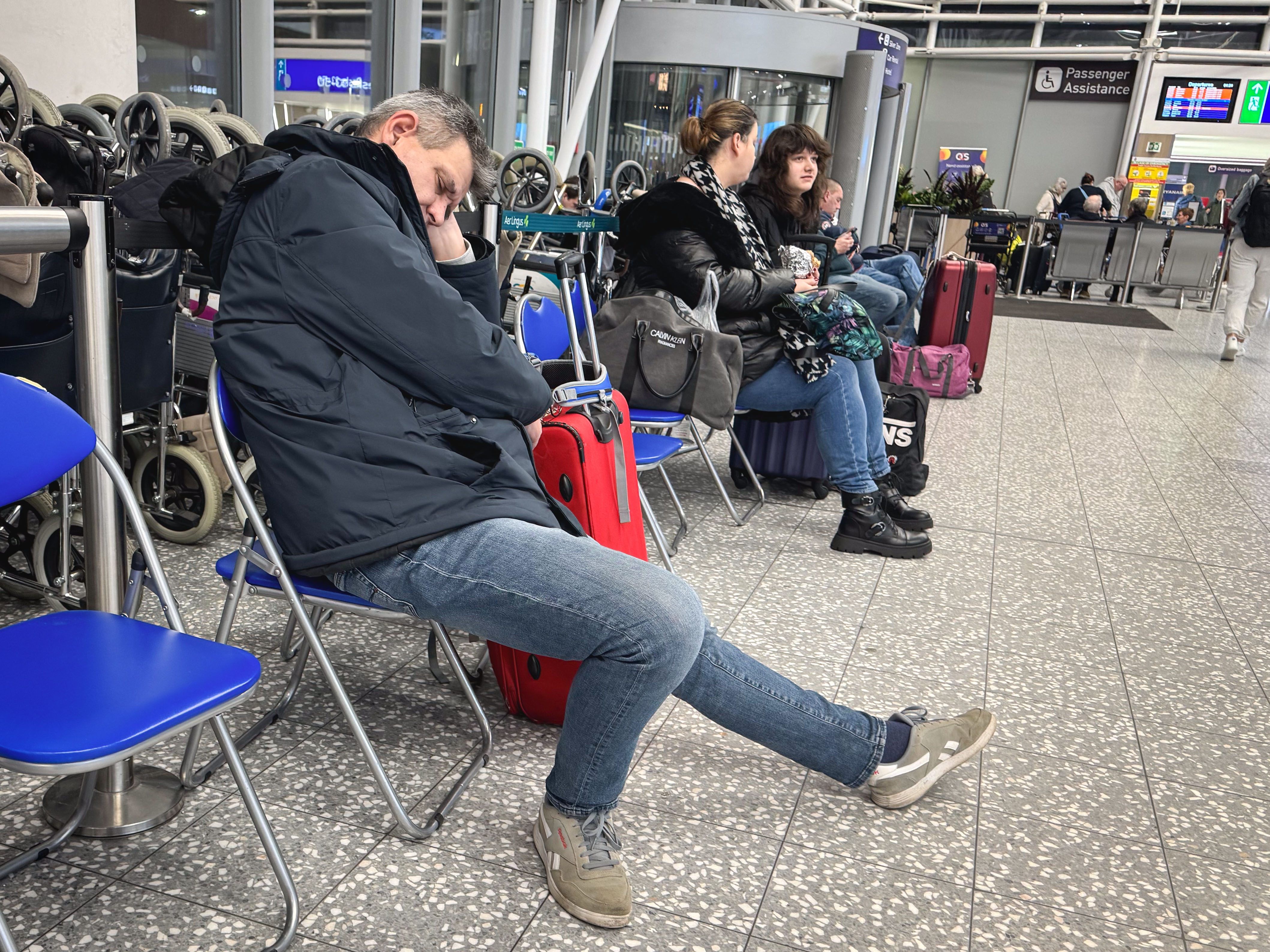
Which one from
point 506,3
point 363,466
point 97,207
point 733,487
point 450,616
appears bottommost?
Answer: point 733,487

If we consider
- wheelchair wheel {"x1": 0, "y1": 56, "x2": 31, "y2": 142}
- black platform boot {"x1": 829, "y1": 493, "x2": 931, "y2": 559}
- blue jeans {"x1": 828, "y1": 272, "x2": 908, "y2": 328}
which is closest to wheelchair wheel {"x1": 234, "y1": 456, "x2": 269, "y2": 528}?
wheelchair wheel {"x1": 0, "y1": 56, "x2": 31, "y2": 142}

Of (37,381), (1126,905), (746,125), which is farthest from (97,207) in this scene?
(746,125)

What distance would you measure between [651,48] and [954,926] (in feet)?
40.7

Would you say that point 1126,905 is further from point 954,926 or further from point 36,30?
point 36,30

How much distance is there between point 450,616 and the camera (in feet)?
5.15

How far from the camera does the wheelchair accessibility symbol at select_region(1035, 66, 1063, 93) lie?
19.2 meters

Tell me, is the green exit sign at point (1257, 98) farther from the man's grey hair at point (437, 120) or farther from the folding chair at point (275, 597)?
the folding chair at point (275, 597)

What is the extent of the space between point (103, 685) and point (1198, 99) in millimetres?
21234

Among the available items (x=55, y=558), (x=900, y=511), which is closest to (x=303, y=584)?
(x=55, y=558)

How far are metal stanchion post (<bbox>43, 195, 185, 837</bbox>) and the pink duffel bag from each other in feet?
16.6

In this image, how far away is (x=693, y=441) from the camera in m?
4.23

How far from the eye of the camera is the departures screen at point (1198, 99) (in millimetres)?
17953

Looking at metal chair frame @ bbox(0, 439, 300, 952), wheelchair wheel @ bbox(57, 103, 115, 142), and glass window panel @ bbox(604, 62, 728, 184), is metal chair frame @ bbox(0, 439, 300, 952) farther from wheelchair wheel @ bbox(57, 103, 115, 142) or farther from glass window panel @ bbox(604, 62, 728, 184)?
glass window panel @ bbox(604, 62, 728, 184)

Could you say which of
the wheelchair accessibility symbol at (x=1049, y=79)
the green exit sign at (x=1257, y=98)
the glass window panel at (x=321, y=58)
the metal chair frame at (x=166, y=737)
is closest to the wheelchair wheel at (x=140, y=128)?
the metal chair frame at (x=166, y=737)
